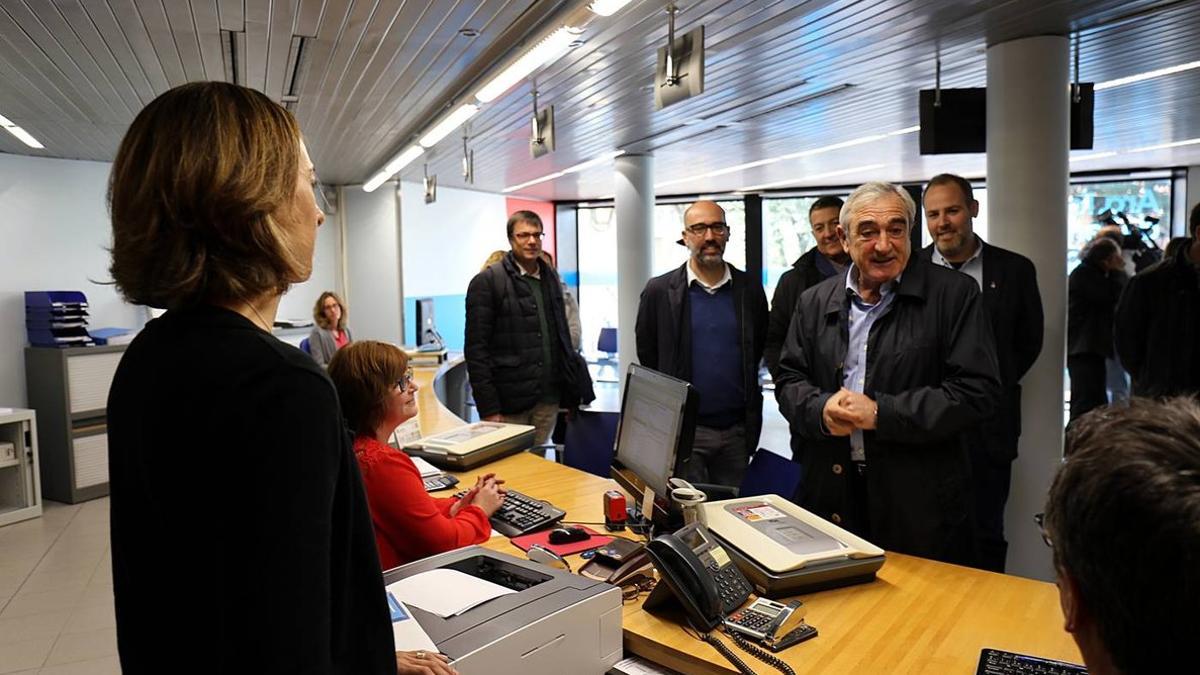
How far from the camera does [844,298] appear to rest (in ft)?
8.83

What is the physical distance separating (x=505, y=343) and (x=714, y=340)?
4.34 feet

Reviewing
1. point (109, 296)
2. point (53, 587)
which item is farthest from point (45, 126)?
point (53, 587)

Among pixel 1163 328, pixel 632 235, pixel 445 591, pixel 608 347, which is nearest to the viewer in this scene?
pixel 445 591

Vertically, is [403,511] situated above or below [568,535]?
above

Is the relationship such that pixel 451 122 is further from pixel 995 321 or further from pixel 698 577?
pixel 698 577

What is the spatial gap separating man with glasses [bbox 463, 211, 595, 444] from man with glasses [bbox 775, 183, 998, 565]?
2.05 metres

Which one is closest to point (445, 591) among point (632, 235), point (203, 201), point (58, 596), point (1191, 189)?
point (203, 201)

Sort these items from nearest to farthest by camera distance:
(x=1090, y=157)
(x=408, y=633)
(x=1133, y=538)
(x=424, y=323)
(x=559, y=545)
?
(x=1133, y=538) → (x=408, y=633) → (x=559, y=545) → (x=424, y=323) → (x=1090, y=157)

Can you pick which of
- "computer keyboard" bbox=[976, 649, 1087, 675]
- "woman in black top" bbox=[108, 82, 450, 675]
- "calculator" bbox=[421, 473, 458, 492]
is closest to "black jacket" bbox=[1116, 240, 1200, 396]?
"computer keyboard" bbox=[976, 649, 1087, 675]

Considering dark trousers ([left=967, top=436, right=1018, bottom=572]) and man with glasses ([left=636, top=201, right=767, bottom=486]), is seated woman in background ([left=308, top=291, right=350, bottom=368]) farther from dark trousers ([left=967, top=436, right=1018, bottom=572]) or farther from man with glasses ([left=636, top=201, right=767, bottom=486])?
dark trousers ([left=967, top=436, right=1018, bottom=572])

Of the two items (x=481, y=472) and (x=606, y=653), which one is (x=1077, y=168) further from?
(x=606, y=653)

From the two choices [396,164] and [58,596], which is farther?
[396,164]

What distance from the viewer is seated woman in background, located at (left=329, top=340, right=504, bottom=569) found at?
7.45 feet

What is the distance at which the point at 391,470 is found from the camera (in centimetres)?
228
